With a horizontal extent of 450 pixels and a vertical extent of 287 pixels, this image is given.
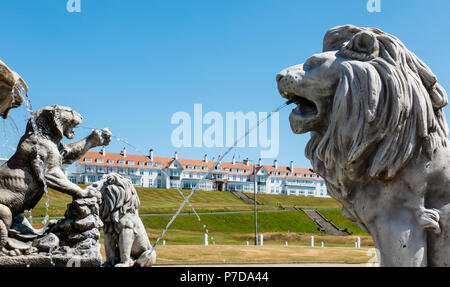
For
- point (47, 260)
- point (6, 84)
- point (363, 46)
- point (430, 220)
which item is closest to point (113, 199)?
point (47, 260)

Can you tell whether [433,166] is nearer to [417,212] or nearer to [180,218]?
[417,212]

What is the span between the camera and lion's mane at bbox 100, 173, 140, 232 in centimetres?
635

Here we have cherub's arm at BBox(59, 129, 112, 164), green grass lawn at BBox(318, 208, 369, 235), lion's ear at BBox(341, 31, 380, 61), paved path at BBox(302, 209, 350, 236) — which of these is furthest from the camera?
green grass lawn at BBox(318, 208, 369, 235)

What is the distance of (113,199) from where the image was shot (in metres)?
6.36

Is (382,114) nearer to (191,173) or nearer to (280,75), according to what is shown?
(280,75)

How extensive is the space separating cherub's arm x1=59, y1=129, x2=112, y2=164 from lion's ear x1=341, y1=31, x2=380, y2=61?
451 centimetres

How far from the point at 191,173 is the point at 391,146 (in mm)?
99883

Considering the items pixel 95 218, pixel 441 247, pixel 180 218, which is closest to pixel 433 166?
pixel 441 247

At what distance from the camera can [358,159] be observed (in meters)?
2.29

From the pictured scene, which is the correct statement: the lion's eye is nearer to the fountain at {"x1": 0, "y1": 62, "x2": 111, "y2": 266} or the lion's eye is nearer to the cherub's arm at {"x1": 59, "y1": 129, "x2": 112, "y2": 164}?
the fountain at {"x1": 0, "y1": 62, "x2": 111, "y2": 266}

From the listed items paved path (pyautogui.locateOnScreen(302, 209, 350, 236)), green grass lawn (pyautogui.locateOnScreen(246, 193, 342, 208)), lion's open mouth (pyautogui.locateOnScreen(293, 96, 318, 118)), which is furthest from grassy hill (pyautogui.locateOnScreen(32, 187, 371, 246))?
lion's open mouth (pyautogui.locateOnScreen(293, 96, 318, 118))

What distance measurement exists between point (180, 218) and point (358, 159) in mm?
45878

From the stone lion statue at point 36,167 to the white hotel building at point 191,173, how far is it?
7930 centimetres

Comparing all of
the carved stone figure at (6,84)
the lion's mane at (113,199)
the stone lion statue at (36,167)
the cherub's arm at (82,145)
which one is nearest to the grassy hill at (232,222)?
the lion's mane at (113,199)
